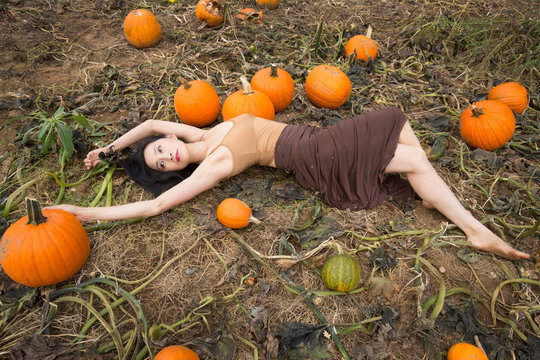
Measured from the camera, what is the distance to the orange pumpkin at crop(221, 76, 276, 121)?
143 inches

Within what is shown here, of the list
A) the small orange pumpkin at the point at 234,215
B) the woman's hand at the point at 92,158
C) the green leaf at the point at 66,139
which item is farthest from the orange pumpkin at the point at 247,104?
the green leaf at the point at 66,139

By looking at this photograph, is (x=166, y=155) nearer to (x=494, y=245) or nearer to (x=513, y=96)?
(x=494, y=245)

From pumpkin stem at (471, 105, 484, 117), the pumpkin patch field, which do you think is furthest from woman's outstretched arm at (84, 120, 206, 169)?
pumpkin stem at (471, 105, 484, 117)

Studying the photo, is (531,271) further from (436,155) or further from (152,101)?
(152,101)

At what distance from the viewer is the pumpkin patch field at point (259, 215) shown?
7.69 feet

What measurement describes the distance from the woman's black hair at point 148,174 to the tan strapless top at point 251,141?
58 cm

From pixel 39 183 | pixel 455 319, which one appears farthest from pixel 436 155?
pixel 39 183

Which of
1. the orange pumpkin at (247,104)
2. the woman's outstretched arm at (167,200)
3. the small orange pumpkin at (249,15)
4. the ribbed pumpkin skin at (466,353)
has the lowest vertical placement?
the ribbed pumpkin skin at (466,353)

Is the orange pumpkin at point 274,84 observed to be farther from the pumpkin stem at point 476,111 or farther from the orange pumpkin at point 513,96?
the orange pumpkin at point 513,96

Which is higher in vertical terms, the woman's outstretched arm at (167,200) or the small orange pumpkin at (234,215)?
the woman's outstretched arm at (167,200)

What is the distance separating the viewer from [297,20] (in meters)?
6.11

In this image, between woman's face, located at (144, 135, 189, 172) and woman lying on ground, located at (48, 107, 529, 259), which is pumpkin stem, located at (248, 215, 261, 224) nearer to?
woman lying on ground, located at (48, 107, 529, 259)

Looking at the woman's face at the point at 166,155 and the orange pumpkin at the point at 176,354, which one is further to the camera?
the woman's face at the point at 166,155

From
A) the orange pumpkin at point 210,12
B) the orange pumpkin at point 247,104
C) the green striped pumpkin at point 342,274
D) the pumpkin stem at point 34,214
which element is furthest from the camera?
the orange pumpkin at point 210,12
